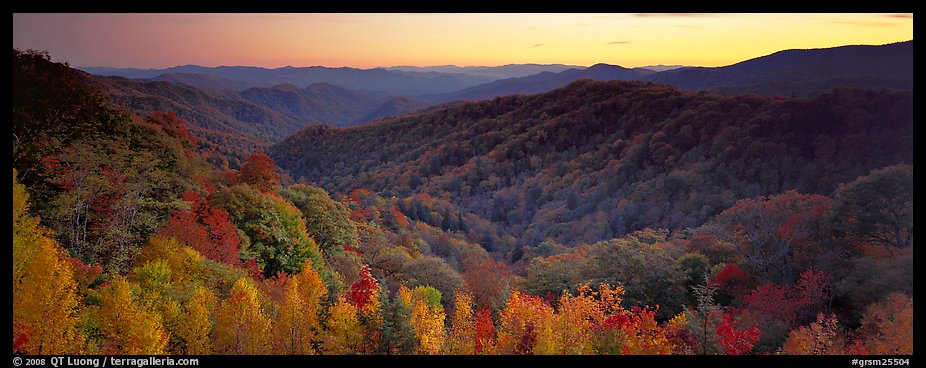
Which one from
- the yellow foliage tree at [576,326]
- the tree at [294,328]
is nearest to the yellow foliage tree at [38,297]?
the tree at [294,328]

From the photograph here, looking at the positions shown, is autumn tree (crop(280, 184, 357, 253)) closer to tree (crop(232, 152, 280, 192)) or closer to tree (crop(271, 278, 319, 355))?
tree (crop(232, 152, 280, 192))

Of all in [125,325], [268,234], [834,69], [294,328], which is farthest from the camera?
[834,69]

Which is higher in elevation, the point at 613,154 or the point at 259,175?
the point at 613,154

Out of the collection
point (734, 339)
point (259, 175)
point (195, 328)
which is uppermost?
point (259, 175)

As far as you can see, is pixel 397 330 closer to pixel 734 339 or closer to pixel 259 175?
pixel 734 339

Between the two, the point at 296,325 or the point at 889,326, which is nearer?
the point at 889,326

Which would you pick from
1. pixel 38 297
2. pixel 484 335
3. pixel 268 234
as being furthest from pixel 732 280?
pixel 38 297

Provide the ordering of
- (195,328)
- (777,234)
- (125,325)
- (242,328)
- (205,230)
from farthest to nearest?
(777,234) → (205,230) → (242,328) → (195,328) → (125,325)
